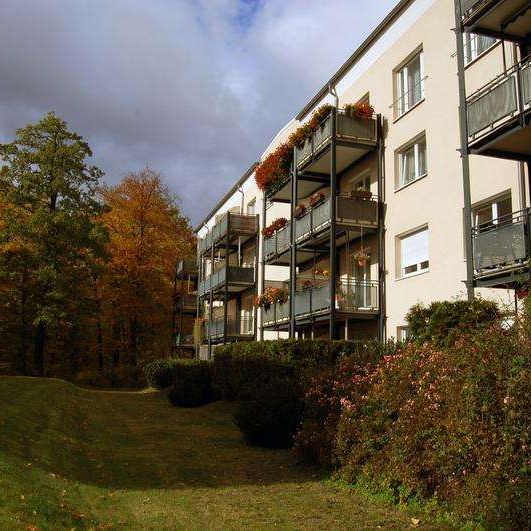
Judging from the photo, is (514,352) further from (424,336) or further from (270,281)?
(270,281)

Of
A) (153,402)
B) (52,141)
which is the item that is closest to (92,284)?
(52,141)

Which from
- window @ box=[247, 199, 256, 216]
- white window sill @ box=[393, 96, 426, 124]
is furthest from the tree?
white window sill @ box=[393, 96, 426, 124]

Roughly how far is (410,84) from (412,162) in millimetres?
2390

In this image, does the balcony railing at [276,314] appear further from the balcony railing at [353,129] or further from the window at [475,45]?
the window at [475,45]

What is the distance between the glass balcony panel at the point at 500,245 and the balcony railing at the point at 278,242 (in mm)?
12175

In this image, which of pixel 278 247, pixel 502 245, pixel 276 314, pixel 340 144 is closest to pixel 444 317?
pixel 502 245

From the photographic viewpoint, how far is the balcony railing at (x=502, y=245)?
485 inches

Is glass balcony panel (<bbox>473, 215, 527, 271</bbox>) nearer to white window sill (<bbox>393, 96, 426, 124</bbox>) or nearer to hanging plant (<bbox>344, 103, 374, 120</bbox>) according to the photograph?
white window sill (<bbox>393, 96, 426, 124</bbox>)

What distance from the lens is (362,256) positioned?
20.4 meters

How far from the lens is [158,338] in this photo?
45312 mm

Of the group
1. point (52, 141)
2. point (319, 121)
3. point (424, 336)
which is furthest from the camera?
point (52, 141)

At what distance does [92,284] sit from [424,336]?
2971cm

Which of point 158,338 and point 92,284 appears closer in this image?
point 92,284

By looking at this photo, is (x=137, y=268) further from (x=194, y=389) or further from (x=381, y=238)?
(x=381, y=238)
